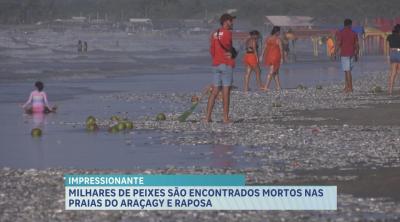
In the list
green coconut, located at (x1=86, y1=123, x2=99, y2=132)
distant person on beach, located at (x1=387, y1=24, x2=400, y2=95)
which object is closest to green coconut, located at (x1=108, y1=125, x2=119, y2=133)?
green coconut, located at (x1=86, y1=123, x2=99, y2=132)

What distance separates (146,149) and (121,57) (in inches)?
1745

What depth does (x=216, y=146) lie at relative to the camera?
54.6ft

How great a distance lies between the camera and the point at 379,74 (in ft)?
128

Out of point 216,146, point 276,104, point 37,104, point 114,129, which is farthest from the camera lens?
point 276,104

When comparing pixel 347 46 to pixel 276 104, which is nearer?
pixel 276 104

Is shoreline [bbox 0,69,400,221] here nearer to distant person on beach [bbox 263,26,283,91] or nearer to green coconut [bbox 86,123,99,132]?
green coconut [bbox 86,123,99,132]

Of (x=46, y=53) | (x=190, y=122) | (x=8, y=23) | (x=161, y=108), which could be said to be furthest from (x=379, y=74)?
(x=8, y=23)

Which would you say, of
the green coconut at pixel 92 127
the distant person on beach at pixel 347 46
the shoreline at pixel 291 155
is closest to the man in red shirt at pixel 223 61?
the shoreline at pixel 291 155

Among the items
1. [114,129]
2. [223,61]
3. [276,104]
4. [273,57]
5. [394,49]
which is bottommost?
[276,104]

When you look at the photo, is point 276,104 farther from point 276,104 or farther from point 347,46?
point 347,46

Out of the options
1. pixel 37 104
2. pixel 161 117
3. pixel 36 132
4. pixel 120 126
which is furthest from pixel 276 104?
pixel 36 132

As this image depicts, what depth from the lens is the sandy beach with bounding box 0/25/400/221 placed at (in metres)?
11.5

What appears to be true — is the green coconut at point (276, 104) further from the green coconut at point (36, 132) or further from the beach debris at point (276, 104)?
the green coconut at point (36, 132)

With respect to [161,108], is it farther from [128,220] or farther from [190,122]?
[128,220]
